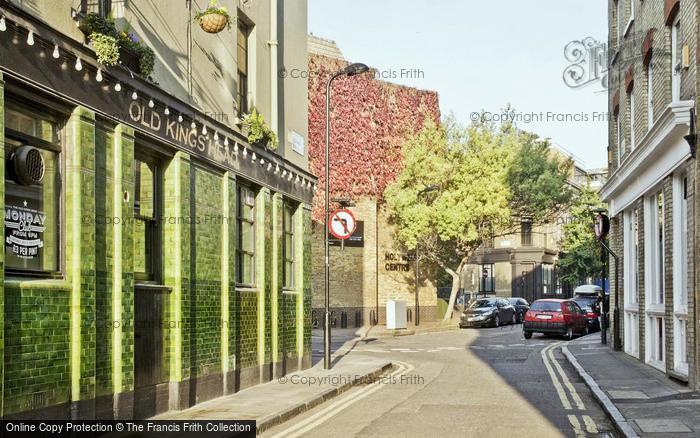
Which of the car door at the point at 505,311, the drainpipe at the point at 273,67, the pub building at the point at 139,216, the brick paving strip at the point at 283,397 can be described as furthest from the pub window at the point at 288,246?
the car door at the point at 505,311

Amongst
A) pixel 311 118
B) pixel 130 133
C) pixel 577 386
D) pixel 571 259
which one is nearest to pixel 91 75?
pixel 130 133

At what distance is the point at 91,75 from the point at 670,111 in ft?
33.1

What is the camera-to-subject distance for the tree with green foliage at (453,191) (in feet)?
145

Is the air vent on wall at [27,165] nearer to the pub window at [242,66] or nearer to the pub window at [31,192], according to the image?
the pub window at [31,192]

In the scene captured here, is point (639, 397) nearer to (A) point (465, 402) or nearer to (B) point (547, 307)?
(A) point (465, 402)

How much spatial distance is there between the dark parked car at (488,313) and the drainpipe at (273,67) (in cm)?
2633

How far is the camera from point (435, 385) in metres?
18.4

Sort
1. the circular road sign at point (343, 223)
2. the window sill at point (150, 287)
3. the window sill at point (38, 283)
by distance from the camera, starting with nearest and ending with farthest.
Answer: the window sill at point (38, 283) < the window sill at point (150, 287) < the circular road sign at point (343, 223)

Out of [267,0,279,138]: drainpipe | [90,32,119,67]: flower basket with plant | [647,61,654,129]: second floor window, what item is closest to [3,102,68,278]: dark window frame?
[90,32,119,67]: flower basket with plant

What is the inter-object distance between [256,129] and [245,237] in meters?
2.10

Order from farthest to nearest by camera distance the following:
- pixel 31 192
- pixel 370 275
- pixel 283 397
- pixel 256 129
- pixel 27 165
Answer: pixel 370 275 < pixel 256 129 < pixel 283 397 < pixel 31 192 < pixel 27 165

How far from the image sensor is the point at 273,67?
1945cm

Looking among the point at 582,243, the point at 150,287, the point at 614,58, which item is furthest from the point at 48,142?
the point at 582,243

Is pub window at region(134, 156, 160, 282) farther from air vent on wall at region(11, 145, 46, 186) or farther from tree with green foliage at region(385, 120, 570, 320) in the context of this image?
tree with green foliage at region(385, 120, 570, 320)
